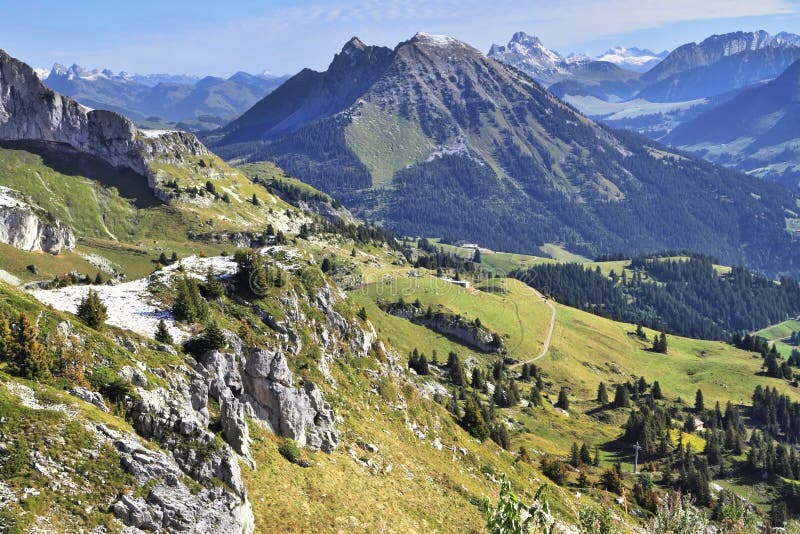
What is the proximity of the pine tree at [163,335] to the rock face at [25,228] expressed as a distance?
16205 centimetres

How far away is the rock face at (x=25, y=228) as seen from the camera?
612 ft

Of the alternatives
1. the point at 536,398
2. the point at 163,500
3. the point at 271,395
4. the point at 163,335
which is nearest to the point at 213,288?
the point at 163,335

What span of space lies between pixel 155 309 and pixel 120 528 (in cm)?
3022

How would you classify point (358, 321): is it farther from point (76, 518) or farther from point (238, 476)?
point (76, 518)

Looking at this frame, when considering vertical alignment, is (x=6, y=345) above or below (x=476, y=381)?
above

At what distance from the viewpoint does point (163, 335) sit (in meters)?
57.0

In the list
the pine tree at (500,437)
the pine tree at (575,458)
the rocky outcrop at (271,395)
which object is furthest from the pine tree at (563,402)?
the rocky outcrop at (271,395)

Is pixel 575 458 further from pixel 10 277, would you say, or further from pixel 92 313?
pixel 10 277

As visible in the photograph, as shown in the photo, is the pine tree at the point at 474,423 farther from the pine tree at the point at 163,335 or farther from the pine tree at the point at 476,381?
the pine tree at the point at 476,381

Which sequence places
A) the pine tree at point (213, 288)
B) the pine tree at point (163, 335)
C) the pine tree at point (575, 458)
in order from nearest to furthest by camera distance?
the pine tree at point (163, 335) < the pine tree at point (213, 288) < the pine tree at point (575, 458)

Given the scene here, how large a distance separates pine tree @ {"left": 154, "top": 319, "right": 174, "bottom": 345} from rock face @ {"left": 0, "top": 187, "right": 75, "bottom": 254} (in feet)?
532

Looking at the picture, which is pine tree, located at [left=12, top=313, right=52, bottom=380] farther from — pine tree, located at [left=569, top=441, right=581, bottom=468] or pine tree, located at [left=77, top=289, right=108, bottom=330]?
pine tree, located at [left=569, top=441, right=581, bottom=468]

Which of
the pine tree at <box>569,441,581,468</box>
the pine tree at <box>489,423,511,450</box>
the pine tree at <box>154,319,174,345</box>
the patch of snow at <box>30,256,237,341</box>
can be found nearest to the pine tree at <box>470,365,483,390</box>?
the pine tree at <box>569,441,581,468</box>

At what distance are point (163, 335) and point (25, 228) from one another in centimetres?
16590
